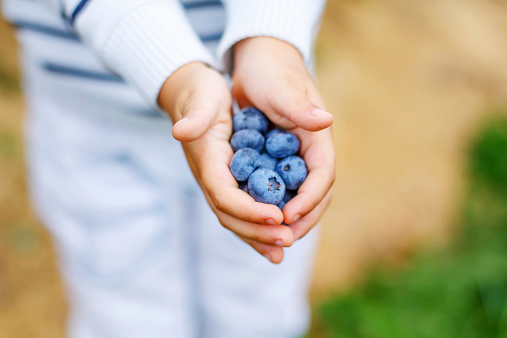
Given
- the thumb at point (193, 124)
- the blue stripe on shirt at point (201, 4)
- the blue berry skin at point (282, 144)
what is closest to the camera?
the thumb at point (193, 124)

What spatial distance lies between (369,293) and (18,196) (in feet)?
5.17

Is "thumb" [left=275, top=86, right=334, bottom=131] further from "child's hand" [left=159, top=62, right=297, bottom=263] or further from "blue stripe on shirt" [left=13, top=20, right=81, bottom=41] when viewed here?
"blue stripe on shirt" [left=13, top=20, right=81, bottom=41]

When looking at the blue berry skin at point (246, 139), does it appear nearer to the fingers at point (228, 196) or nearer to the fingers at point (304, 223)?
the fingers at point (228, 196)

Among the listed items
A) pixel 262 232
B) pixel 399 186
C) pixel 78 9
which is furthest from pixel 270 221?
pixel 399 186

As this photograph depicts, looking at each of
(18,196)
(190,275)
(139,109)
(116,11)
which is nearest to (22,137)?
(18,196)

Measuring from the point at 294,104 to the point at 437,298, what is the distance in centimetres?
145

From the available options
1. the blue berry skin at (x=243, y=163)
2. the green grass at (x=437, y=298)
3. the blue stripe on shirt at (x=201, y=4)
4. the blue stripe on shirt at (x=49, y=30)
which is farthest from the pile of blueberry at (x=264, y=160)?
the green grass at (x=437, y=298)

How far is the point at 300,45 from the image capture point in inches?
31.6

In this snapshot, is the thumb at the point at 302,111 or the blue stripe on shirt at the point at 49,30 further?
the blue stripe on shirt at the point at 49,30

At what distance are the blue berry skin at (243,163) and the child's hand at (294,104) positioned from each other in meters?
0.08

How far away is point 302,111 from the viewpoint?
0.66m

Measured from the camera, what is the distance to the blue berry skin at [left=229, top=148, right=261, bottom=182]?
666mm

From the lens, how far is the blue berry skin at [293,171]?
0.70 metres

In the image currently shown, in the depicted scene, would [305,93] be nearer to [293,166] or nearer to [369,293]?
[293,166]
